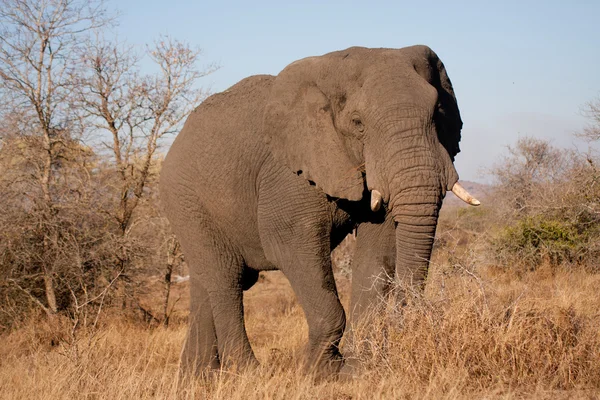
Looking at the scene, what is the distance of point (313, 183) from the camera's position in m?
6.33

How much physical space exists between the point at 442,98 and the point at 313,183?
1302mm

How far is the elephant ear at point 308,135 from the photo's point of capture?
6.00 meters

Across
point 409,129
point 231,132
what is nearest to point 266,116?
point 231,132

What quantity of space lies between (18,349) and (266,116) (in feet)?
15.9

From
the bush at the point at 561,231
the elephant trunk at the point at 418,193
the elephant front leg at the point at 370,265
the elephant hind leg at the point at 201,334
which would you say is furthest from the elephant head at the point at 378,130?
the bush at the point at 561,231

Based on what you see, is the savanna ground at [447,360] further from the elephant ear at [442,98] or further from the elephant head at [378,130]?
the elephant ear at [442,98]

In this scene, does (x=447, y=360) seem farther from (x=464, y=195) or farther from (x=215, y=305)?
(x=215, y=305)

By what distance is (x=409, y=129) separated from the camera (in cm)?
550

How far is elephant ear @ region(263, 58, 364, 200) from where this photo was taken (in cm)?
600

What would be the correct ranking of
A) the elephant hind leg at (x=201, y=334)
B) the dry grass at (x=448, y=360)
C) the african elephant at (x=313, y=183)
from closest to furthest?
the dry grass at (x=448, y=360) < the african elephant at (x=313, y=183) < the elephant hind leg at (x=201, y=334)

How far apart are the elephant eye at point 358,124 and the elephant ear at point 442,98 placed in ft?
1.90

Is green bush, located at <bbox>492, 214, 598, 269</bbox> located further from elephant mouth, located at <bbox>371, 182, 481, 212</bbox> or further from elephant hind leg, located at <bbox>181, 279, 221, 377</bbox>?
elephant mouth, located at <bbox>371, 182, 481, 212</bbox>

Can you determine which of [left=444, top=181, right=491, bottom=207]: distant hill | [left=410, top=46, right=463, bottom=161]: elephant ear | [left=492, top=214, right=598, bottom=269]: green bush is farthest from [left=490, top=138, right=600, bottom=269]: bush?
[left=444, top=181, right=491, bottom=207]: distant hill

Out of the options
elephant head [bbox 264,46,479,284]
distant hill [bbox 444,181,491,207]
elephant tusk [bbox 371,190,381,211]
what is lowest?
distant hill [bbox 444,181,491,207]
